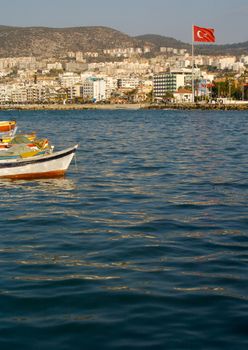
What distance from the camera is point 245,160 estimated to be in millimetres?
25359

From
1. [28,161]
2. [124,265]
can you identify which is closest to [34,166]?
[28,161]

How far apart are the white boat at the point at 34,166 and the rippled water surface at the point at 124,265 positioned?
92 cm

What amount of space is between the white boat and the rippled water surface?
92 centimetres

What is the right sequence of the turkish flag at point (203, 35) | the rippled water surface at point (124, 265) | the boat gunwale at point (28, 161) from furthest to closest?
the turkish flag at point (203, 35) < the boat gunwale at point (28, 161) < the rippled water surface at point (124, 265)

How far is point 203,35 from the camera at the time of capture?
4075 inches

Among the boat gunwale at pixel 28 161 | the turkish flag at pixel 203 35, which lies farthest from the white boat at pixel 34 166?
the turkish flag at pixel 203 35

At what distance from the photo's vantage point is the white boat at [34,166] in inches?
769

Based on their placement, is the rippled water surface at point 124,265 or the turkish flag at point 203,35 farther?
the turkish flag at point 203,35

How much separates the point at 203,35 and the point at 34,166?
3470 inches

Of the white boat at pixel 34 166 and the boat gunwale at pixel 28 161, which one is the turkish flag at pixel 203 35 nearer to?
the white boat at pixel 34 166

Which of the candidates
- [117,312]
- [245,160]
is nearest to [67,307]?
[117,312]

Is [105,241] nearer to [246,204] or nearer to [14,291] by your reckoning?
[14,291]

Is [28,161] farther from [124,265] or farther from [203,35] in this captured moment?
[203,35]

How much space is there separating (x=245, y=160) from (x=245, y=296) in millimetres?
17898
